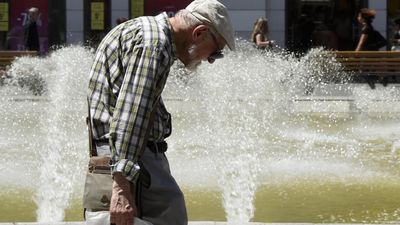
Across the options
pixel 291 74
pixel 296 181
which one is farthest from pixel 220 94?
pixel 296 181

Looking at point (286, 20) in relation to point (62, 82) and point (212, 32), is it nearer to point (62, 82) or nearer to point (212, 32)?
point (62, 82)

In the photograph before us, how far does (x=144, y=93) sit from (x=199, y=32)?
1.15 ft

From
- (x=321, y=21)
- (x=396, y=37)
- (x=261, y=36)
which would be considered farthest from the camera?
(x=321, y=21)

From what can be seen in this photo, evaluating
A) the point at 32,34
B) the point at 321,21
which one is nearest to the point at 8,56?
the point at 32,34

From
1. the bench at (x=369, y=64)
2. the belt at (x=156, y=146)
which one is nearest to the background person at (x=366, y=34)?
the bench at (x=369, y=64)

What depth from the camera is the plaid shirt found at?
332 centimetres

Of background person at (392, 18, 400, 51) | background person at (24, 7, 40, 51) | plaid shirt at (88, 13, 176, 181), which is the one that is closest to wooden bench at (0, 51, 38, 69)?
background person at (24, 7, 40, 51)

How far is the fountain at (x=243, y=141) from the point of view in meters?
7.52

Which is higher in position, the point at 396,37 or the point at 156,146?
the point at 156,146

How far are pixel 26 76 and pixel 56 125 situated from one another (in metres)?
5.89

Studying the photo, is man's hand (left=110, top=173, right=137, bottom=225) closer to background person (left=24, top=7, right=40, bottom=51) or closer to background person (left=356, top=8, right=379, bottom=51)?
background person (left=356, top=8, right=379, bottom=51)

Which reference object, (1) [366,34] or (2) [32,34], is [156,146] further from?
(2) [32,34]

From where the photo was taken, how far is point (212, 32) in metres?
3.50

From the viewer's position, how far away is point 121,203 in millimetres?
3322
